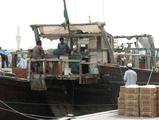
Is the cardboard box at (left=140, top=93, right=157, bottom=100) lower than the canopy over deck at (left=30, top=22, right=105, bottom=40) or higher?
lower

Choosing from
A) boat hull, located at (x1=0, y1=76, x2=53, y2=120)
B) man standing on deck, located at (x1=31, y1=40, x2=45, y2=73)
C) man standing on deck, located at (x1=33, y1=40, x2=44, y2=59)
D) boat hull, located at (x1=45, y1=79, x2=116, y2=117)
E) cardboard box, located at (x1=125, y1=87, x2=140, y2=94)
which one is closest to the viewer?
cardboard box, located at (x1=125, y1=87, x2=140, y2=94)

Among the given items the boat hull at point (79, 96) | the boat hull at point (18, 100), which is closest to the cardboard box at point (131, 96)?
the boat hull at point (79, 96)

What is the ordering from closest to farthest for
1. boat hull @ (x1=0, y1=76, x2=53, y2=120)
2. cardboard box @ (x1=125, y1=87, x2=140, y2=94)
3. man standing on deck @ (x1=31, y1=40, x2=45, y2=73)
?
cardboard box @ (x1=125, y1=87, x2=140, y2=94) < boat hull @ (x1=0, y1=76, x2=53, y2=120) < man standing on deck @ (x1=31, y1=40, x2=45, y2=73)

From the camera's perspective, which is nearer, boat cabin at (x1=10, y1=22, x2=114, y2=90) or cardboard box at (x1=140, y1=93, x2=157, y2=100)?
cardboard box at (x1=140, y1=93, x2=157, y2=100)

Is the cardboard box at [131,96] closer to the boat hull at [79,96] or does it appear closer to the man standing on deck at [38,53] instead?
the boat hull at [79,96]

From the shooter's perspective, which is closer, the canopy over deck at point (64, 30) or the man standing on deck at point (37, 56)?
the man standing on deck at point (37, 56)

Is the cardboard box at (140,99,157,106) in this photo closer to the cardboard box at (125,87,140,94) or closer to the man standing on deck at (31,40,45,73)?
the cardboard box at (125,87,140,94)

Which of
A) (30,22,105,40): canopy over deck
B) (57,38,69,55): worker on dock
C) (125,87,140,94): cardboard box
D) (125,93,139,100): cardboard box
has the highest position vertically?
(30,22,105,40): canopy over deck

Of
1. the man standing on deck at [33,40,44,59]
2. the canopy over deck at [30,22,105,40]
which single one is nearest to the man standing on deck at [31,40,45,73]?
the man standing on deck at [33,40,44,59]

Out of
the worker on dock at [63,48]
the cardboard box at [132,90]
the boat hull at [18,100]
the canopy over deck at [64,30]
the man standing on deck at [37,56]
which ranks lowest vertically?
the boat hull at [18,100]

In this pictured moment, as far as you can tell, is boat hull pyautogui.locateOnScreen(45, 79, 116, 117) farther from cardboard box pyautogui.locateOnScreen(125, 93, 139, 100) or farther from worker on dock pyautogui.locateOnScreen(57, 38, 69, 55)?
cardboard box pyautogui.locateOnScreen(125, 93, 139, 100)

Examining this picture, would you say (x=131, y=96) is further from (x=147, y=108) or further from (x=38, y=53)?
(x=38, y=53)

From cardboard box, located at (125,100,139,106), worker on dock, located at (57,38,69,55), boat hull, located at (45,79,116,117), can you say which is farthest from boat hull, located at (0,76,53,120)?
cardboard box, located at (125,100,139,106)

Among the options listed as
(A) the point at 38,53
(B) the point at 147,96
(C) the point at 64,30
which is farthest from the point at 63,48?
(B) the point at 147,96
